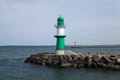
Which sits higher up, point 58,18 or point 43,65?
point 58,18

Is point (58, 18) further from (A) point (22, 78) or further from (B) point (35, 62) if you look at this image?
(A) point (22, 78)

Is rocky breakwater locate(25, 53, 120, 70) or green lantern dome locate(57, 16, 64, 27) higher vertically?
green lantern dome locate(57, 16, 64, 27)

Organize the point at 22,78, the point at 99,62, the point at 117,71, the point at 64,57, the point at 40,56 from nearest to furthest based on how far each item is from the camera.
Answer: the point at 22,78 → the point at 117,71 → the point at 99,62 → the point at 64,57 → the point at 40,56

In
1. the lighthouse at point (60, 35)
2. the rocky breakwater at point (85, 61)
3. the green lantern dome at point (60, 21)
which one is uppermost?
the green lantern dome at point (60, 21)

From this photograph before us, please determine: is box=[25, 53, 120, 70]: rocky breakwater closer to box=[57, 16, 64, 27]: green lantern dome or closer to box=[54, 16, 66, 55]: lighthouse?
box=[54, 16, 66, 55]: lighthouse

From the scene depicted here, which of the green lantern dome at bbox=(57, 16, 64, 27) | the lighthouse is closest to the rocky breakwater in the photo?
the lighthouse

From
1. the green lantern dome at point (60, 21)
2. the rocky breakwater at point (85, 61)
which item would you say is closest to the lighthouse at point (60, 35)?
the green lantern dome at point (60, 21)

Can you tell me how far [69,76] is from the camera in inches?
802

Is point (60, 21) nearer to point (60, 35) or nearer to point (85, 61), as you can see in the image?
point (60, 35)

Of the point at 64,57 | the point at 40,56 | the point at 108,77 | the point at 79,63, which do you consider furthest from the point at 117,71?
the point at 40,56

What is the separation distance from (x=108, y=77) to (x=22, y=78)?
697 centimetres

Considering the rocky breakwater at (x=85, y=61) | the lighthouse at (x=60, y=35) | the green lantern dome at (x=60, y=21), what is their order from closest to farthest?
the rocky breakwater at (x=85, y=61)
the lighthouse at (x=60, y=35)
the green lantern dome at (x=60, y=21)

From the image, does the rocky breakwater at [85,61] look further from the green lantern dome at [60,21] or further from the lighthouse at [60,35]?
the green lantern dome at [60,21]

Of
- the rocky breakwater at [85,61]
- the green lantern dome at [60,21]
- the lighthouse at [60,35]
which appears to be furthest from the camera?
the green lantern dome at [60,21]
